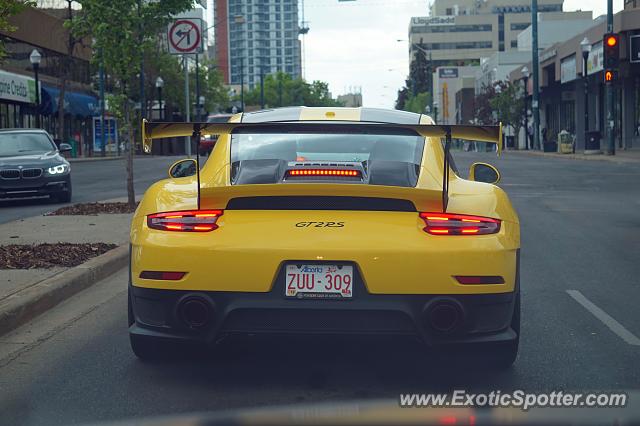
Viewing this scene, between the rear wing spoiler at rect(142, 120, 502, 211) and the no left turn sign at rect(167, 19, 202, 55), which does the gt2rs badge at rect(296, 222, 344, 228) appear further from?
the no left turn sign at rect(167, 19, 202, 55)

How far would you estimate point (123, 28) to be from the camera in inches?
604

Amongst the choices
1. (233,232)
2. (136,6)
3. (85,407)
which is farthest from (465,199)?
(136,6)

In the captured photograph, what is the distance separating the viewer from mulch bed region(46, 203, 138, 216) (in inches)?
599

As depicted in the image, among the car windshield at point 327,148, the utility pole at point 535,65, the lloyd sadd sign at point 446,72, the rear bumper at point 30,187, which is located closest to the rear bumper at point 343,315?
the car windshield at point 327,148

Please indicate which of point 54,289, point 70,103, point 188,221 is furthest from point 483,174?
point 70,103

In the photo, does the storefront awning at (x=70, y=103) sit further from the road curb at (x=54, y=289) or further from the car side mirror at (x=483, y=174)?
the car side mirror at (x=483, y=174)

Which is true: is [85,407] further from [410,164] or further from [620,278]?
[620,278]

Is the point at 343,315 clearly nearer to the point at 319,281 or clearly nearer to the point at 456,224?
the point at 319,281

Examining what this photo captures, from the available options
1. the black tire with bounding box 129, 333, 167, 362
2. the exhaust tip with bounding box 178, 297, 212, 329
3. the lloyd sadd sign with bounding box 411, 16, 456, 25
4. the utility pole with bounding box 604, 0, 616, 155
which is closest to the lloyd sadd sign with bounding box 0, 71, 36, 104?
the utility pole with bounding box 604, 0, 616, 155

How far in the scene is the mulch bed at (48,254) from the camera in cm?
925

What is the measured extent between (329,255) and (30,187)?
14.8m

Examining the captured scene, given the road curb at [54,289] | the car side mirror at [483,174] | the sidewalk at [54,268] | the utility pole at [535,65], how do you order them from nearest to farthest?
the car side mirror at [483,174]
the road curb at [54,289]
the sidewalk at [54,268]
the utility pole at [535,65]

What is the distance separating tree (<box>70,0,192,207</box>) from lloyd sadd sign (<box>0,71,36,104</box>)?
31919 millimetres

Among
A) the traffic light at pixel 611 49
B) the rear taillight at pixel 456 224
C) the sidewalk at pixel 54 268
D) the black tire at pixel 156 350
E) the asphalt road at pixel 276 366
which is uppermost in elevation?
the traffic light at pixel 611 49
